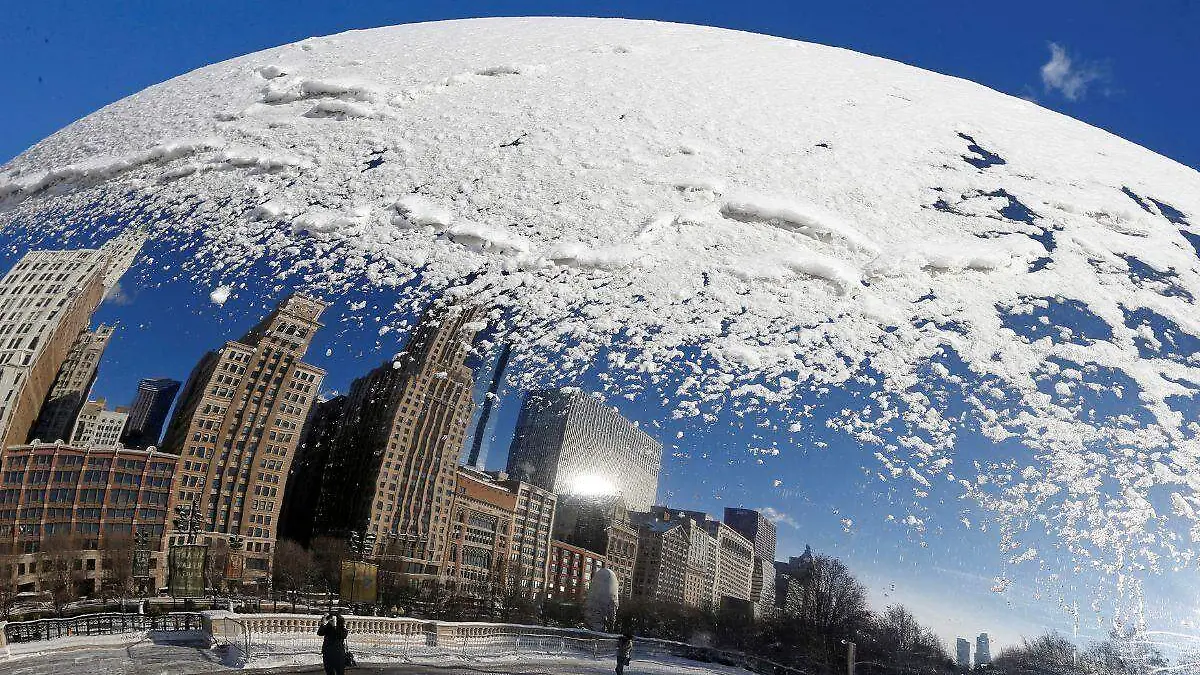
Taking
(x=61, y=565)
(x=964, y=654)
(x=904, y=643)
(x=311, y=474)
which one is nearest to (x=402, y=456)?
(x=311, y=474)

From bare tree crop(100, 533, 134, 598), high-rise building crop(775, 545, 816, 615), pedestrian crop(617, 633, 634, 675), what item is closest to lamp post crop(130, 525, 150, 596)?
bare tree crop(100, 533, 134, 598)

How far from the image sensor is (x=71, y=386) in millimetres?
2443

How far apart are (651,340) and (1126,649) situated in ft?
6.33

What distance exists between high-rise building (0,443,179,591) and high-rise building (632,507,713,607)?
5.17 feet

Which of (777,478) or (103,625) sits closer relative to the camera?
(777,478)

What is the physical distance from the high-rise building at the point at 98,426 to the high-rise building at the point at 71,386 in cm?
2

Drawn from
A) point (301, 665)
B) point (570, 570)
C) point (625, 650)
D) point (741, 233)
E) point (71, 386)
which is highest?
point (741, 233)

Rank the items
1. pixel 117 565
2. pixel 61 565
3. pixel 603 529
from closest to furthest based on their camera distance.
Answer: pixel 61 565 < pixel 117 565 < pixel 603 529

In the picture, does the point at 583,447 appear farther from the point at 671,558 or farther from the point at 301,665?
the point at 301,665

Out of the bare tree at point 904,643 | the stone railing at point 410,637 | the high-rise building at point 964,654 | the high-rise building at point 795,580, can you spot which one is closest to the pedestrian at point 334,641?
the stone railing at point 410,637

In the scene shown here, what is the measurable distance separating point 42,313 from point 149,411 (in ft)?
1.95

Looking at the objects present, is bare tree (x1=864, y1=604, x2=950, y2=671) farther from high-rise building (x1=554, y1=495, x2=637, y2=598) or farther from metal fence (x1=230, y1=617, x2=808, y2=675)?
high-rise building (x1=554, y1=495, x2=637, y2=598)

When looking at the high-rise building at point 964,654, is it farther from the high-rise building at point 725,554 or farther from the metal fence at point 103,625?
the metal fence at point 103,625

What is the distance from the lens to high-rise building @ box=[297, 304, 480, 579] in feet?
8.36
